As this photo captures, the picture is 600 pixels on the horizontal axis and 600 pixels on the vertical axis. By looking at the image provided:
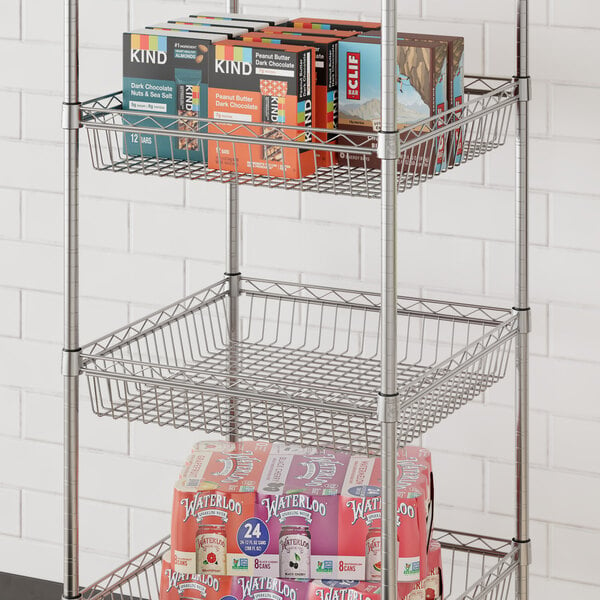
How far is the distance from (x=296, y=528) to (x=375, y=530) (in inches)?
5.6

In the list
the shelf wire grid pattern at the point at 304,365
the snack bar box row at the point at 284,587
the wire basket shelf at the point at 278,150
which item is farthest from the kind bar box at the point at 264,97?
the snack bar box row at the point at 284,587

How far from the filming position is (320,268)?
2.76 meters

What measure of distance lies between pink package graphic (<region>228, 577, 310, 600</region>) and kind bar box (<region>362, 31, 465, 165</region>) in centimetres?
81

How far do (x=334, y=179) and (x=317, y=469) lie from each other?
563 mm

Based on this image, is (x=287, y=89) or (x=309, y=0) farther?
(x=309, y=0)

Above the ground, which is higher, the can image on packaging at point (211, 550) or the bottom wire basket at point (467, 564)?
the can image on packaging at point (211, 550)

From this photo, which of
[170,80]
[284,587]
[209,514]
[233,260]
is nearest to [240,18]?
[170,80]

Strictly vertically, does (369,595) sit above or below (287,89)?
below

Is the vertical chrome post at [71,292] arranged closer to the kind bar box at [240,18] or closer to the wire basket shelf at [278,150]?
the wire basket shelf at [278,150]

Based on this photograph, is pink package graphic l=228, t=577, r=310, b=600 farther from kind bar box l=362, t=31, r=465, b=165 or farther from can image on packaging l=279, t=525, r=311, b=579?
kind bar box l=362, t=31, r=465, b=165

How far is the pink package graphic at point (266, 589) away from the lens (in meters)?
2.28

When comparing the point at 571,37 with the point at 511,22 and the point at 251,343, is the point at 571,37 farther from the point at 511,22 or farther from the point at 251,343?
the point at 251,343

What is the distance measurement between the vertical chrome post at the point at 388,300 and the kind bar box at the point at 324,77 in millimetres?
203

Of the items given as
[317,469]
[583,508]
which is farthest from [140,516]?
[583,508]
